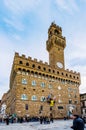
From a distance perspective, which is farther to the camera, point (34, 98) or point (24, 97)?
point (34, 98)

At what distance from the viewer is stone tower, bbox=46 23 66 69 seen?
51688 mm

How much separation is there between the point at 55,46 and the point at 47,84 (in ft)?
41.9

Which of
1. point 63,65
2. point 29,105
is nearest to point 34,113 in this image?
point 29,105

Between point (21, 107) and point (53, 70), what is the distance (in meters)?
14.7

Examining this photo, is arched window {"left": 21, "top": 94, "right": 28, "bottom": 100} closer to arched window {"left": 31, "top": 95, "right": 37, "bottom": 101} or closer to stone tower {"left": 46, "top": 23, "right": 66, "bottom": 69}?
arched window {"left": 31, "top": 95, "right": 37, "bottom": 101}

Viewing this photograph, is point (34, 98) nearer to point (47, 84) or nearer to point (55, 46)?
point (47, 84)

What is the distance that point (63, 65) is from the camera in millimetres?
53156

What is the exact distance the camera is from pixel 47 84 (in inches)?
1845

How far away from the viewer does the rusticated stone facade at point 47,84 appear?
4178 cm

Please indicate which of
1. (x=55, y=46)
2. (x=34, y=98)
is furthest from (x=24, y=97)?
(x=55, y=46)

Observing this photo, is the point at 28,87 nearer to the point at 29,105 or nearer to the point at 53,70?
the point at 29,105

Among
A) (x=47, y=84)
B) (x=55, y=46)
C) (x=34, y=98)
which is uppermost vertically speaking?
(x=55, y=46)

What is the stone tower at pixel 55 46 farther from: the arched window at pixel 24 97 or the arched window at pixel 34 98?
the arched window at pixel 24 97

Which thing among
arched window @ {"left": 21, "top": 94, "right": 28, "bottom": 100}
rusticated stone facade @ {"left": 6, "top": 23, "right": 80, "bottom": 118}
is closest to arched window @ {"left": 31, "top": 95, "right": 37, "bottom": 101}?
rusticated stone facade @ {"left": 6, "top": 23, "right": 80, "bottom": 118}
